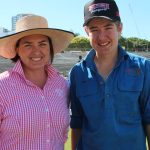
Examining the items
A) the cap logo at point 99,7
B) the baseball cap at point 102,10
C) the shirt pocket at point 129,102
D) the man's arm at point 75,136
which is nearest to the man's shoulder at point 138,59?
the shirt pocket at point 129,102

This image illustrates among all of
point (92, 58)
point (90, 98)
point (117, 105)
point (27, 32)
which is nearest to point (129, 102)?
point (117, 105)

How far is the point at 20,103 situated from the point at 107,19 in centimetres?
97

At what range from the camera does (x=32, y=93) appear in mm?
3371

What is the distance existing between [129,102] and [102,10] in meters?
0.78

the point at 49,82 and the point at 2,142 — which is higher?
the point at 49,82

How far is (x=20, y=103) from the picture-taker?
329cm

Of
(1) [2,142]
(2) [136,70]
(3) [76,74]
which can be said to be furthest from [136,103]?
(1) [2,142]

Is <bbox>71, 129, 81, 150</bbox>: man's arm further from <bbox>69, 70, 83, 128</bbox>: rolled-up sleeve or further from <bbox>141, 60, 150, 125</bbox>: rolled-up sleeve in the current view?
<bbox>141, 60, 150, 125</bbox>: rolled-up sleeve

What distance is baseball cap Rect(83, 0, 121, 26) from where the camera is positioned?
135 inches

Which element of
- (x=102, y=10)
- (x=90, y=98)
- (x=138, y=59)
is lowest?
(x=90, y=98)

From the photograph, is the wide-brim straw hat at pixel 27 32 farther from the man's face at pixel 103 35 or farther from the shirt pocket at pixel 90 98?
the shirt pocket at pixel 90 98

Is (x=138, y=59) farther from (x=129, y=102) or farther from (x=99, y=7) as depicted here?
(x=99, y=7)

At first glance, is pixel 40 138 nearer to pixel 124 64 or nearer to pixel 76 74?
pixel 76 74

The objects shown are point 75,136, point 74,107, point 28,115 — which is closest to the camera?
point 28,115
